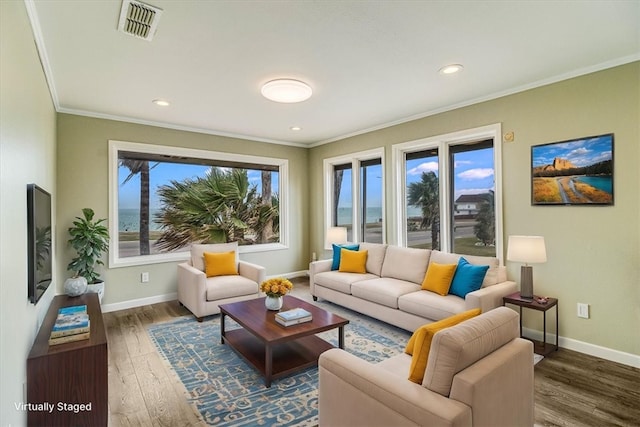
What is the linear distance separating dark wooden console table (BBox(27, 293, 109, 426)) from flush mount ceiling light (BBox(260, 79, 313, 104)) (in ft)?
8.25

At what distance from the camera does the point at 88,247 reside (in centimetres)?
387

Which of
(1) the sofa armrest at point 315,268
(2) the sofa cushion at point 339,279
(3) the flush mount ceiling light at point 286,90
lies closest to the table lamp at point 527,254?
(2) the sofa cushion at point 339,279

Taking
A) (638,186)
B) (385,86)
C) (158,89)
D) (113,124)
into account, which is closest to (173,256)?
(113,124)

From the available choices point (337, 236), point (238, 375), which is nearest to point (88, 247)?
point (238, 375)

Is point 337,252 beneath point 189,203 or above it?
beneath

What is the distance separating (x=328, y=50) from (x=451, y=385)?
8.00 feet

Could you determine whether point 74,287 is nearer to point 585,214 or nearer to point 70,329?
point 70,329

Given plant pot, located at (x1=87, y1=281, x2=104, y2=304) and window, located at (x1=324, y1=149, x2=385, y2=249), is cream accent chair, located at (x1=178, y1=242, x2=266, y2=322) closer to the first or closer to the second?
plant pot, located at (x1=87, y1=281, x2=104, y2=304)

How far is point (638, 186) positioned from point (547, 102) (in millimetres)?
1103

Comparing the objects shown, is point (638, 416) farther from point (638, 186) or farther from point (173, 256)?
point (173, 256)

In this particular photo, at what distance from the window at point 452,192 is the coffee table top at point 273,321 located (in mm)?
2093

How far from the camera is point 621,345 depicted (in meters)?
2.81

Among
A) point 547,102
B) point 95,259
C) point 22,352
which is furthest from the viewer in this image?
point 95,259

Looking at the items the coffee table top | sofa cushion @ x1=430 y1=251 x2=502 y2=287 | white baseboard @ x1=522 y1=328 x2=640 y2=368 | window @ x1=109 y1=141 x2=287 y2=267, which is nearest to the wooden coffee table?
the coffee table top
